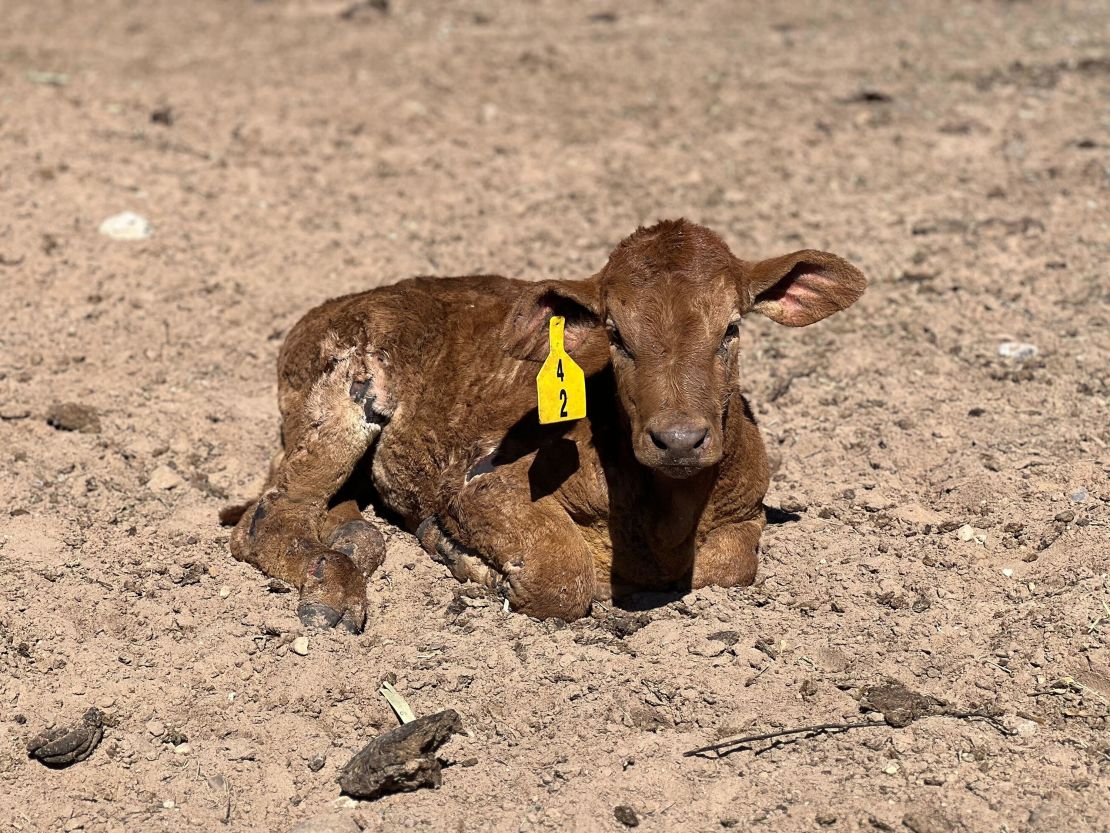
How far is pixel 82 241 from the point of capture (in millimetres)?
11070

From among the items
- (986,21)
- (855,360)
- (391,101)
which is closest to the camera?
(855,360)

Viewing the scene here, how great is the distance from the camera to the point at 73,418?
348 inches

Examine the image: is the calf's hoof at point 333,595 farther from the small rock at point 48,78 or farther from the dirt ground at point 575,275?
the small rock at point 48,78

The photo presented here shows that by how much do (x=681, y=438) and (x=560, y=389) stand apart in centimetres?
95

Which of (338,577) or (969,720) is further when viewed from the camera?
(338,577)

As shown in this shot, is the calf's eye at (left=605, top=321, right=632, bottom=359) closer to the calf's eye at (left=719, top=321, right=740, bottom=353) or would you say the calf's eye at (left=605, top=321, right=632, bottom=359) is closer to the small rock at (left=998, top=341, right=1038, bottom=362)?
the calf's eye at (left=719, top=321, right=740, bottom=353)

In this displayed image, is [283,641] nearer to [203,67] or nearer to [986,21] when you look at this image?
[203,67]

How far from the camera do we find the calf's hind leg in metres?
7.51

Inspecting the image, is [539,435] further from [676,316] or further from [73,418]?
[73,418]

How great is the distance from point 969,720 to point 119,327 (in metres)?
6.56

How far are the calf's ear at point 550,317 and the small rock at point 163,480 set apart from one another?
2.49m

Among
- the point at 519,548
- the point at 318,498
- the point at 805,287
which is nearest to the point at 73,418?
the point at 318,498

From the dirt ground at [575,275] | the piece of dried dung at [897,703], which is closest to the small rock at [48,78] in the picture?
the dirt ground at [575,275]

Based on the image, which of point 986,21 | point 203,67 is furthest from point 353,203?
point 986,21
